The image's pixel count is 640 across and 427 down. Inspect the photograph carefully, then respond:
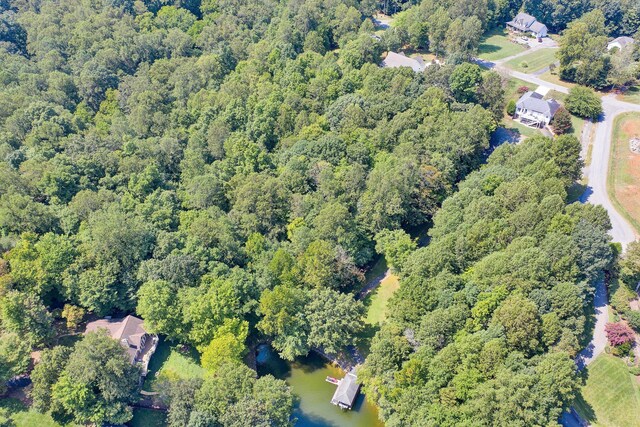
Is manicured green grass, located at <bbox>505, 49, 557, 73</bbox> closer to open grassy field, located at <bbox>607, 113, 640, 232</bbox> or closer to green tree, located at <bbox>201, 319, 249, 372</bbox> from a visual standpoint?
open grassy field, located at <bbox>607, 113, 640, 232</bbox>

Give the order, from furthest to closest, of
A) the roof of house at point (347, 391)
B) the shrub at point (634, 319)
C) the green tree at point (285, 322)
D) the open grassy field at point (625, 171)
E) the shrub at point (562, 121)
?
the shrub at point (562, 121) < the open grassy field at point (625, 171) < the green tree at point (285, 322) < the shrub at point (634, 319) < the roof of house at point (347, 391)

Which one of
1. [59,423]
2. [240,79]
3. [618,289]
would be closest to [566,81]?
[618,289]

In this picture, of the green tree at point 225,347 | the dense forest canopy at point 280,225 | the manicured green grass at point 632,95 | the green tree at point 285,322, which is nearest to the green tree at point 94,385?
the dense forest canopy at point 280,225

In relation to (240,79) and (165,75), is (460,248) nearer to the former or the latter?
(240,79)

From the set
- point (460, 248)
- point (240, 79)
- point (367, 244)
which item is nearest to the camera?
A: point (460, 248)

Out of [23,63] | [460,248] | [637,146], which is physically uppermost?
[637,146]

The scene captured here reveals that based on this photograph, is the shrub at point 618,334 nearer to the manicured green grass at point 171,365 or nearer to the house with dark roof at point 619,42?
the manicured green grass at point 171,365
